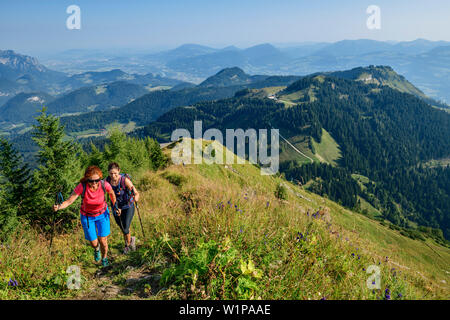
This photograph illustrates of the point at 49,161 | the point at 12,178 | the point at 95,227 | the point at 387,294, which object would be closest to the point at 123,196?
the point at 95,227

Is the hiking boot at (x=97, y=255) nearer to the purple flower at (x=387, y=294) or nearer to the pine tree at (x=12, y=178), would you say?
the purple flower at (x=387, y=294)

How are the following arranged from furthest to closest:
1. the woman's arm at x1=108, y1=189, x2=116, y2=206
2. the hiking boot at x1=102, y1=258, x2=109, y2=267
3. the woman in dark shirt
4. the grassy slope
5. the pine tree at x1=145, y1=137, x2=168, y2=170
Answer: the pine tree at x1=145, y1=137, x2=168, y2=170, the woman in dark shirt, the woman's arm at x1=108, y1=189, x2=116, y2=206, the hiking boot at x1=102, y1=258, x2=109, y2=267, the grassy slope

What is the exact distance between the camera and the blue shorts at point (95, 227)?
20.0 feet

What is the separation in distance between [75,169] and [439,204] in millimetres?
222027

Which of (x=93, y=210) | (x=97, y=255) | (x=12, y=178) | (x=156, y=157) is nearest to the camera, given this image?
(x=97, y=255)

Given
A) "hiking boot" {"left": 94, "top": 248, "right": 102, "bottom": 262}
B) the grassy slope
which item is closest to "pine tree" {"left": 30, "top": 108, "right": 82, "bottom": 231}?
"hiking boot" {"left": 94, "top": 248, "right": 102, "bottom": 262}

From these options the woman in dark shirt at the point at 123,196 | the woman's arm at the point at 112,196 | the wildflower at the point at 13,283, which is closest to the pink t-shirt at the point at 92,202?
the woman's arm at the point at 112,196

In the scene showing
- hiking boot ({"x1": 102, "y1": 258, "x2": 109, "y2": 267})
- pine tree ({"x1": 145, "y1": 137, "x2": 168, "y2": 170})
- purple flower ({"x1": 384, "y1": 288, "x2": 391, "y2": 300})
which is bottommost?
pine tree ({"x1": 145, "y1": 137, "x2": 168, "y2": 170})

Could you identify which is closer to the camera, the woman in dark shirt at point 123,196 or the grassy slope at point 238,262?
the grassy slope at point 238,262

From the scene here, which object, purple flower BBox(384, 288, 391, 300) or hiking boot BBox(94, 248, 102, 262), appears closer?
purple flower BBox(384, 288, 391, 300)

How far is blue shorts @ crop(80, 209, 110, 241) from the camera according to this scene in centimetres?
610

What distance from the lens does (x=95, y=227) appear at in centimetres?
625

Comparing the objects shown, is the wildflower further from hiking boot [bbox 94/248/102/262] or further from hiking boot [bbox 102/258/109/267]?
hiking boot [bbox 94/248/102/262]

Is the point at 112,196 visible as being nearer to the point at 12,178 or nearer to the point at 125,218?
the point at 125,218
